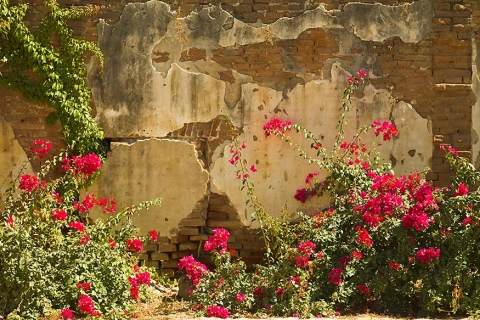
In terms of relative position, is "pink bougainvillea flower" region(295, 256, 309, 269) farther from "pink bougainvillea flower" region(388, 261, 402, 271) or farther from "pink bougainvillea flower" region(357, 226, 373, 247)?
"pink bougainvillea flower" region(388, 261, 402, 271)

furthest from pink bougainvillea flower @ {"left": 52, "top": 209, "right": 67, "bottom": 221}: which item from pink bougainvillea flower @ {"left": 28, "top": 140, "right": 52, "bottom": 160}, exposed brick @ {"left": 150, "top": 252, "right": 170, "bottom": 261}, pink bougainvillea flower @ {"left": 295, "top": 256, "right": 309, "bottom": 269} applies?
pink bougainvillea flower @ {"left": 295, "top": 256, "right": 309, "bottom": 269}

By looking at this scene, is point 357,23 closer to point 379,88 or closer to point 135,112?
point 379,88

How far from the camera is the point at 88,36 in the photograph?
693 cm

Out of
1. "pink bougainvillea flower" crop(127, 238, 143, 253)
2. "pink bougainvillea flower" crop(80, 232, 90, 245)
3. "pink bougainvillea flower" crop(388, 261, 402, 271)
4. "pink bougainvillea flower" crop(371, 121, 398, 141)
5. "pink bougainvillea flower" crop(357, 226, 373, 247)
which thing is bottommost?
"pink bougainvillea flower" crop(388, 261, 402, 271)

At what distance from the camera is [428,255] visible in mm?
5672

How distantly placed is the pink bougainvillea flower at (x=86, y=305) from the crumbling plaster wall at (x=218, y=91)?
1.73 metres

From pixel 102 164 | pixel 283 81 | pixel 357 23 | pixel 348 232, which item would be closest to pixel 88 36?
pixel 102 164

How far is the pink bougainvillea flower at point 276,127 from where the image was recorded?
688cm

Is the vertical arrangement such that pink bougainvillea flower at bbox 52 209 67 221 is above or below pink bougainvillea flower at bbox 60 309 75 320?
above

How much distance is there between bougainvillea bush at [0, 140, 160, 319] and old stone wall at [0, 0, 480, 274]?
52 cm

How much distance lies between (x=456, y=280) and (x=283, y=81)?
242cm

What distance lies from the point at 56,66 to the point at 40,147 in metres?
0.73

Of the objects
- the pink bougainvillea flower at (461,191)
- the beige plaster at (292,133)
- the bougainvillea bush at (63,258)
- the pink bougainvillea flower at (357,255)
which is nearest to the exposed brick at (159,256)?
the bougainvillea bush at (63,258)

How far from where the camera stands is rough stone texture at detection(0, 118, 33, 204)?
6.96m
